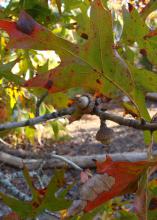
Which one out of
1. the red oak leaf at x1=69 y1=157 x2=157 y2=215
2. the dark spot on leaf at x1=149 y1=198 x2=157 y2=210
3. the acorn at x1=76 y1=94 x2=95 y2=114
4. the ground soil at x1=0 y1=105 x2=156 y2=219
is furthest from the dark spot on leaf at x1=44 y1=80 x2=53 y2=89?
the ground soil at x1=0 y1=105 x2=156 y2=219

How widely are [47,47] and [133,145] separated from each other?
4906 mm

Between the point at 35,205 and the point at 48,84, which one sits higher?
the point at 48,84

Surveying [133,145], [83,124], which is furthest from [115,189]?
[83,124]

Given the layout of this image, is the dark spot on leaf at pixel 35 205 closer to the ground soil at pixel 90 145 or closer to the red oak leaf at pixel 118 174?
the red oak leaf at pixel 118 174

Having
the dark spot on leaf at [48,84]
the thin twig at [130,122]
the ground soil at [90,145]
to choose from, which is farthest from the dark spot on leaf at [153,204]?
the ground soil at [90,145]

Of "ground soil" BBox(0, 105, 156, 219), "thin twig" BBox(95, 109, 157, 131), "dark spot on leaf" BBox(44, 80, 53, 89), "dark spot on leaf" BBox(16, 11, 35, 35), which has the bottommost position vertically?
"ground soil" BBox(0, 105, 156, 219)

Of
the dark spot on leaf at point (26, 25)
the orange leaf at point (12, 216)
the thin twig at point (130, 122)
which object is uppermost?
the dark spot on leaf at point (26, 25)

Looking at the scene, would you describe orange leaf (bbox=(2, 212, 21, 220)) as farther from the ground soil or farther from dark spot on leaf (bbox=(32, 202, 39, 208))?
the ground soil

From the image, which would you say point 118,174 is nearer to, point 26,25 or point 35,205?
point 26,25

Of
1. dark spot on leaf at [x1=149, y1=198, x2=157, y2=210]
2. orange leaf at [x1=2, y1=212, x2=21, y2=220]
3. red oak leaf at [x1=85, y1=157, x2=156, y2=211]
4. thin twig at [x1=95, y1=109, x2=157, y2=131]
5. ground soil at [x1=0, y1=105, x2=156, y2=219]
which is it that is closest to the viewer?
red oak leaf at [x1=85, y1=157, x2=156, y2=211]

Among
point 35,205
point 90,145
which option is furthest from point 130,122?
point 90,145

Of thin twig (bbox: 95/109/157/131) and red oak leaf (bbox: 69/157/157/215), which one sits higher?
thin twig (bbox: 95/109/157/131)

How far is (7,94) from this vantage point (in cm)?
160

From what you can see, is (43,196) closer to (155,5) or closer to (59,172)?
(59,172)
